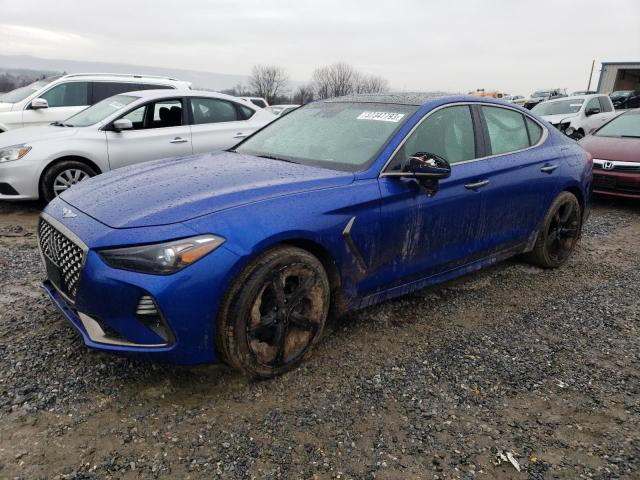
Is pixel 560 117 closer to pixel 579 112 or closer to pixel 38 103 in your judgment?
pixel 579 112

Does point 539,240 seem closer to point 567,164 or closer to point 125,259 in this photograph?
point 567,164

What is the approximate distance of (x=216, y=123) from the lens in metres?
7.20

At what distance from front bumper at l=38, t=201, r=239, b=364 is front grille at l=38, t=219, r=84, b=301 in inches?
3.7

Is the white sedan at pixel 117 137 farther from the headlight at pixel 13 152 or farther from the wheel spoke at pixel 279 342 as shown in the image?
the wheel spoke at pixel 279 342

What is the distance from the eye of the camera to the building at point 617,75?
35.0 m

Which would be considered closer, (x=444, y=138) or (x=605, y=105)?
(x=444, y=138)

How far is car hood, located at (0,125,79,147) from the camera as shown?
6.08 meters

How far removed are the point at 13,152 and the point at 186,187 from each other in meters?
4.27

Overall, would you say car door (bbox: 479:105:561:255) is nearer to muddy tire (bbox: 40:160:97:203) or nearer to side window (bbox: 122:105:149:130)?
side window (bbox: 122:105:149:130)

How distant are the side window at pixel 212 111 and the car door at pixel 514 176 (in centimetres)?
435

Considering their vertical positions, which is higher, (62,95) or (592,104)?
(592,104)

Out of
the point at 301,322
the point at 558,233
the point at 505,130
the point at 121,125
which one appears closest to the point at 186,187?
the point at 301,322

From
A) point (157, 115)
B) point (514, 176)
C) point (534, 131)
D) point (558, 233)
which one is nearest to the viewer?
point (514, 176)

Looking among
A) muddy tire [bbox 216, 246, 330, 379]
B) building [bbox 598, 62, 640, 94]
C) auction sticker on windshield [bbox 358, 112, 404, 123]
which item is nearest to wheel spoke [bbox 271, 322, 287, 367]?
muddy tire [bbox 216, 246, 330, 379]
